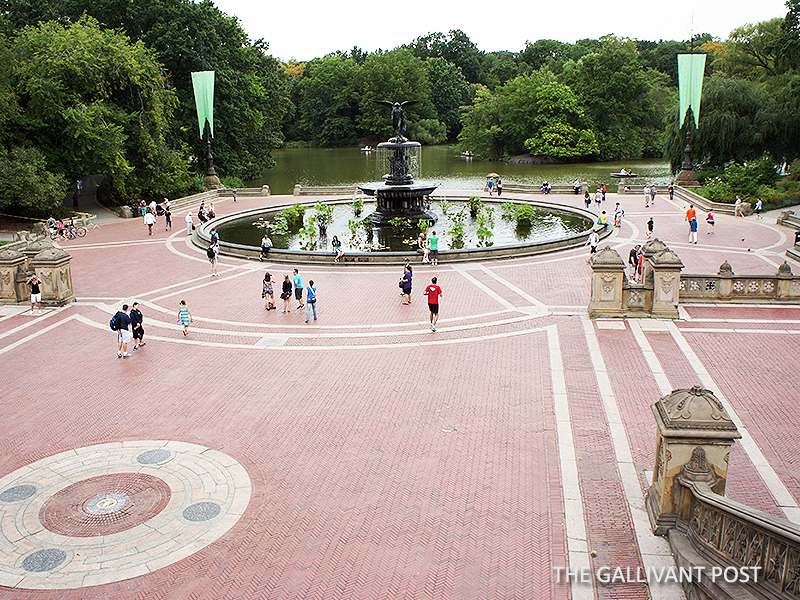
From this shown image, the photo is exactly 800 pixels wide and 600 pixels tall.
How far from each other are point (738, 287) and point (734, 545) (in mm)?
14355

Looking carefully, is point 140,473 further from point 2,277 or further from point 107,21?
point 107,21

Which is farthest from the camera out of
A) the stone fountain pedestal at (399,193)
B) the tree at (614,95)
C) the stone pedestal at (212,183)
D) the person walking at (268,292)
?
the tree at (614,95)

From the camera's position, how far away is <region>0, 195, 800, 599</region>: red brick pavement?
8.29 m

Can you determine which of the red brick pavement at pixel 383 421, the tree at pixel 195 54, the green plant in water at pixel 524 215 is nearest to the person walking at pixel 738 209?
the green plant in water at pixel 524 215

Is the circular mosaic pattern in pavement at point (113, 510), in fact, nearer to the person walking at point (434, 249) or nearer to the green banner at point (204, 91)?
the person walking at point (434, 249)

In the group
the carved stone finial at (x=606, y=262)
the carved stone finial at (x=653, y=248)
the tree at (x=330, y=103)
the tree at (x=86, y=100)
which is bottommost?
the carved stone finial at (x=606, y=262)

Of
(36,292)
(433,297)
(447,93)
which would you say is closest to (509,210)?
(433,297)

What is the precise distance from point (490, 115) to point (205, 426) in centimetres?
8355

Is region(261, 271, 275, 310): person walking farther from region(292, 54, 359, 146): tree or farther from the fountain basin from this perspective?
region(292, 54, 359, 146): tree

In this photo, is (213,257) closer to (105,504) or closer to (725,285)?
(105,504)

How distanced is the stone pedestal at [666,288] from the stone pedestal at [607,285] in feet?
2.94

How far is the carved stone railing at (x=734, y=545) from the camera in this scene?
242 inches

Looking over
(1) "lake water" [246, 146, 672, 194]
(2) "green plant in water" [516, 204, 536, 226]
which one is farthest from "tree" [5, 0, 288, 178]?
(2) "green plant in water" [516, 204, 536, 226]

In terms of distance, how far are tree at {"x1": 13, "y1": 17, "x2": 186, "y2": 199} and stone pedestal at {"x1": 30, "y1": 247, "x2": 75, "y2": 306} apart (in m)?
18.4
